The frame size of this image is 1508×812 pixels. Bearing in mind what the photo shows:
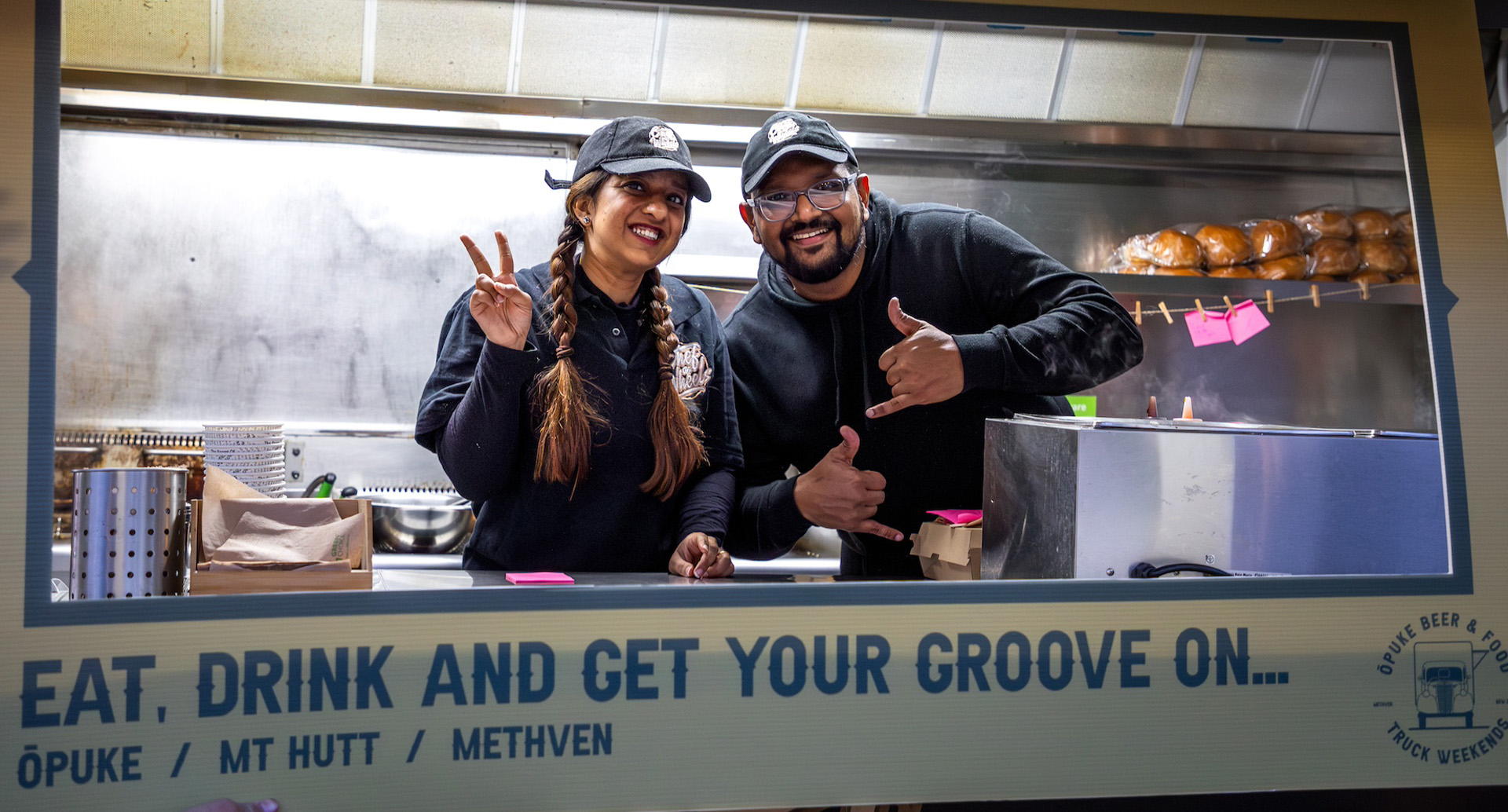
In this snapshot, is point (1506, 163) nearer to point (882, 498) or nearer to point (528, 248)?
point (882, 498)

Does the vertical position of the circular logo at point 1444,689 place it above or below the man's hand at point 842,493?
below

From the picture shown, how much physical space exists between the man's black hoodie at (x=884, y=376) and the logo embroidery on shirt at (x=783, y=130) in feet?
1.05

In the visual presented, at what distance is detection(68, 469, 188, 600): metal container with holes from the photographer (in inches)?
59.4

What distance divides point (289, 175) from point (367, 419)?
83 centimetres

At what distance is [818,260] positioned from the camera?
2.26 metres

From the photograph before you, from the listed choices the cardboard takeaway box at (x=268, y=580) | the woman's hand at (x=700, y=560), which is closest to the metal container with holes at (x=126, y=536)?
the cardboard takeaway box at (x=268, y=580)

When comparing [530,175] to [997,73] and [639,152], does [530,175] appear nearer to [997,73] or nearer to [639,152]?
[639,152]

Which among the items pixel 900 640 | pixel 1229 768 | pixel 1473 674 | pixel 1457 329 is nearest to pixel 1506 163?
pixel 1457 329

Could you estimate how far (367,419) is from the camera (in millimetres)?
3400

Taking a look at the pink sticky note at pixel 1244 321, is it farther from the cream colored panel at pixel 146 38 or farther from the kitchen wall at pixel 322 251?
the cream colored panel at pixel 146 38

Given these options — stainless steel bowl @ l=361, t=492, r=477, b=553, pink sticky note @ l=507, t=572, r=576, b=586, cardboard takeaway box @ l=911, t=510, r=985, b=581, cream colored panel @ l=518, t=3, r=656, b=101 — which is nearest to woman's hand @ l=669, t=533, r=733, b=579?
pink sticky note @ l=507, t=572, r=576, b=586

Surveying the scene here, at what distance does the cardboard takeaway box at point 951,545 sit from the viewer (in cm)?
190

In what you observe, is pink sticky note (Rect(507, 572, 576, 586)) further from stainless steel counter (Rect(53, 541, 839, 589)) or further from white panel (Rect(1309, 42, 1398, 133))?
white panel (Rect(1309, 42, 1398, 133))

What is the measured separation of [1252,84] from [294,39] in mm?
3245
